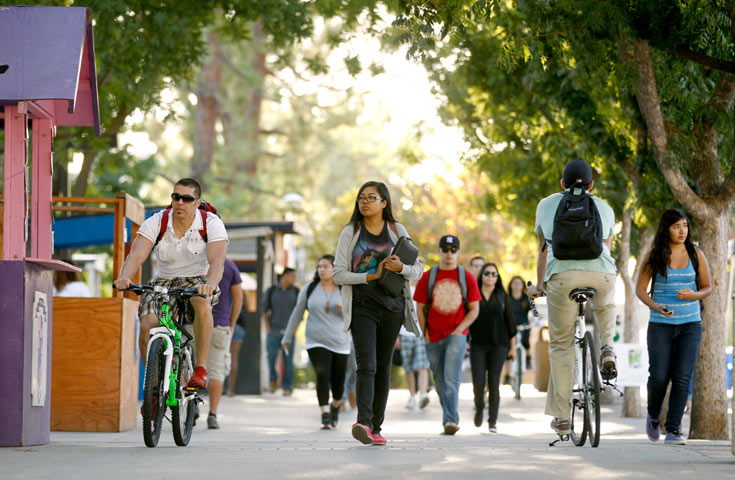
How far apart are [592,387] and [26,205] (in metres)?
4.25

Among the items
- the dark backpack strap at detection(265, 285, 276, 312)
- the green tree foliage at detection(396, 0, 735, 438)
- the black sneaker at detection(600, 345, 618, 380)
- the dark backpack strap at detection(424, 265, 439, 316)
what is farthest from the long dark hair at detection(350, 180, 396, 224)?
the dark backpack strap at detection(265, 285, 276, 312)

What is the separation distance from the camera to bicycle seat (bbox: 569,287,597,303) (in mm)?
9219

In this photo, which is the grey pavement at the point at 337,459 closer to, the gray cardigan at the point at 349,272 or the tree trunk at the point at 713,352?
the tree trunk at the point at 713,352

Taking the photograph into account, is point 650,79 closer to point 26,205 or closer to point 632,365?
point 632,365

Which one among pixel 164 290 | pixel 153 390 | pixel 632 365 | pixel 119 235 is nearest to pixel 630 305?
pixel 632 365

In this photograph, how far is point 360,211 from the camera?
983 cm

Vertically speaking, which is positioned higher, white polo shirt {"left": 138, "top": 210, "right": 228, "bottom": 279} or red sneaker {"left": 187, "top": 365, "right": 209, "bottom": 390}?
white polo shirt {"left": 138, "top": 210, "right": 228, "bottom": 279}

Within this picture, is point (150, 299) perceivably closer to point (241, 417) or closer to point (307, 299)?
point (307, 299)

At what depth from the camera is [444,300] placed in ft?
42.0

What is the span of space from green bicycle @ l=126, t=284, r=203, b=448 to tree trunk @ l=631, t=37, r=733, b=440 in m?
4.77

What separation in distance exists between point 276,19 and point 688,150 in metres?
7.40

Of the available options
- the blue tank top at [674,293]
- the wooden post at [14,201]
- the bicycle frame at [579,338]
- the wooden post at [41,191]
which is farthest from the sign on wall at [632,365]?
the wooden post at [14,201]

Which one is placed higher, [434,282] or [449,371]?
[434,282]

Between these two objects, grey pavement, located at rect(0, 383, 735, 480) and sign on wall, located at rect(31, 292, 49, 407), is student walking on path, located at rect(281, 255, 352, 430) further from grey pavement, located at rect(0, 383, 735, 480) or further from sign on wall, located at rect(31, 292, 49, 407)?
sign on wall, located at rect(31, 292, 49, 407)
